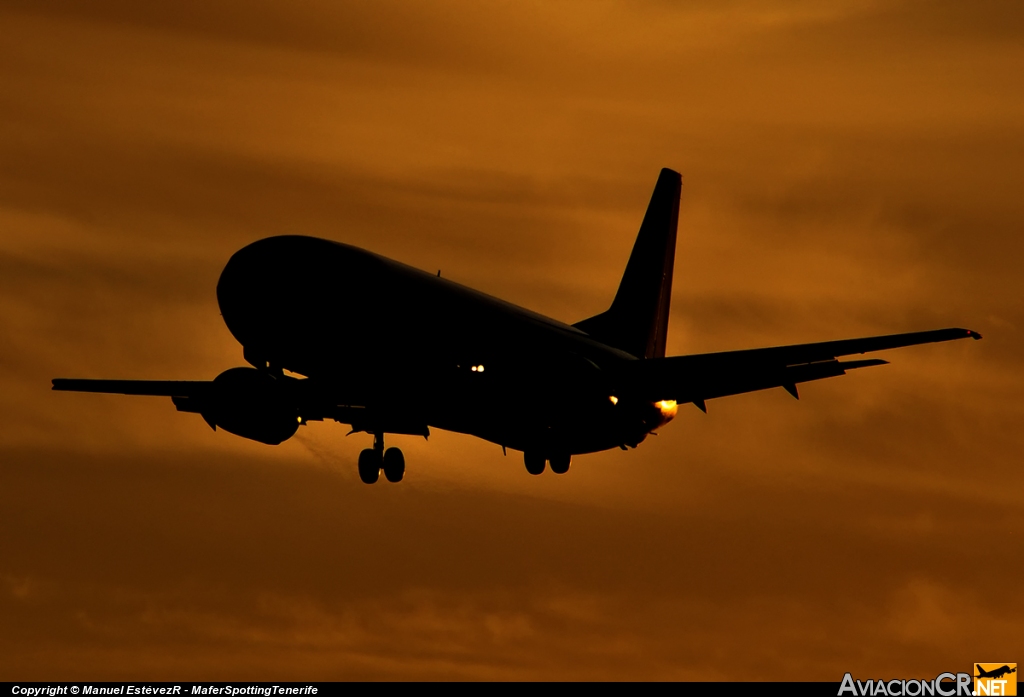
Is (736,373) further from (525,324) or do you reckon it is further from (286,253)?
(286,253)

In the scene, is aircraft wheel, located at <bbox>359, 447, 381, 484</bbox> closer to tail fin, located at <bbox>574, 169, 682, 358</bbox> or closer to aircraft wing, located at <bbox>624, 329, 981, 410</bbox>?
aircraft wing, located at <bbox>624, 329, 981, 410</bbox>

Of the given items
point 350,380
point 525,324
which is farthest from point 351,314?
point 525,324

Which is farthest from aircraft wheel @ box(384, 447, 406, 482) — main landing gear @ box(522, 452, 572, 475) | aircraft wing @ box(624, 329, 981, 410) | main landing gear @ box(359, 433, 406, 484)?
aircraft wing @ box(624, 329, 981, 410)

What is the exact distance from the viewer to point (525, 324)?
5200cm

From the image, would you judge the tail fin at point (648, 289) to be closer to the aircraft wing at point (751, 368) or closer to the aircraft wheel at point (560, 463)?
the aircraft wheel at point (560, 463)

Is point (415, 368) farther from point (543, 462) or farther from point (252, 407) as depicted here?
point (543, 462)

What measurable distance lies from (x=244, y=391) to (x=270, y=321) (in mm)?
4278

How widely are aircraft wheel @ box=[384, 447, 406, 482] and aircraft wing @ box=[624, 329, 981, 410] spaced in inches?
374

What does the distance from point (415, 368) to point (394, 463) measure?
8026mm

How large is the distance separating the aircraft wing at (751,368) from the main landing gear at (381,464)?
378 inches

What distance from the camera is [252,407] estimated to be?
155 feet

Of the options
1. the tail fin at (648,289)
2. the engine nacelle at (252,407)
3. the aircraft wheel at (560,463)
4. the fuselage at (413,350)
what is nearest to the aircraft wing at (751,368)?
the fuselage at (413,350)

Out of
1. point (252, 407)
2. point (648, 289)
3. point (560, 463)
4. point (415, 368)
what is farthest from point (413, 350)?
point (648, 289)

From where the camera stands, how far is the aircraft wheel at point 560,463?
54084mm
